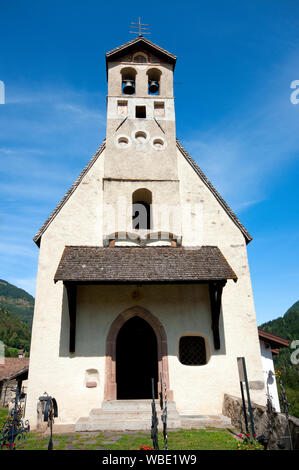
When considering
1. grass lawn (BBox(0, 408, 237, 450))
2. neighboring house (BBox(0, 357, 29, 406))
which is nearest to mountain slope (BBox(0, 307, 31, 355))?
neighboring house (BBox(0, 357, 29, 406))

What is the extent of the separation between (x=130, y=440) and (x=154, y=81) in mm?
13312

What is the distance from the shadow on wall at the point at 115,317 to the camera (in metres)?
9.68

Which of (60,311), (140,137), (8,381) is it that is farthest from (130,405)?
(8,381)

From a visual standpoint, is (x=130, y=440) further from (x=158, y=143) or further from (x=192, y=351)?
(x=158, y=143)

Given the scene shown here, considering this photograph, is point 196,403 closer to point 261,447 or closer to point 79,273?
point 261,447

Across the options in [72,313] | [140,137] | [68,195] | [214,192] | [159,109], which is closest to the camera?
[72,313]

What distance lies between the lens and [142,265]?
9.73 meters

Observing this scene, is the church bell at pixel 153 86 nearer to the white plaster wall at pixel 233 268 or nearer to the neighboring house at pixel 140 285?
the neighboring house at pixel 140 285

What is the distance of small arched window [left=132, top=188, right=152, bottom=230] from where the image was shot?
12.2 m

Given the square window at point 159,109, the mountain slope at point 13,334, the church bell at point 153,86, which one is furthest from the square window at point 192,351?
the mountain slope at point 13,334

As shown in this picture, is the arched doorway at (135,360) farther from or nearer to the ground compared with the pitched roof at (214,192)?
nearer to the ground

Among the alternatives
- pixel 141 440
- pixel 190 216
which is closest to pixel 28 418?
pixel 141 440

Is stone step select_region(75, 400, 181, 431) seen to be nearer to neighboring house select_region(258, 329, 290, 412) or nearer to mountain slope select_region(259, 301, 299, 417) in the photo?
neighboring house select_region(258, 329, 290, 412)

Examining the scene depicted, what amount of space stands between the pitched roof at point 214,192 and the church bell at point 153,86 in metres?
3.00
